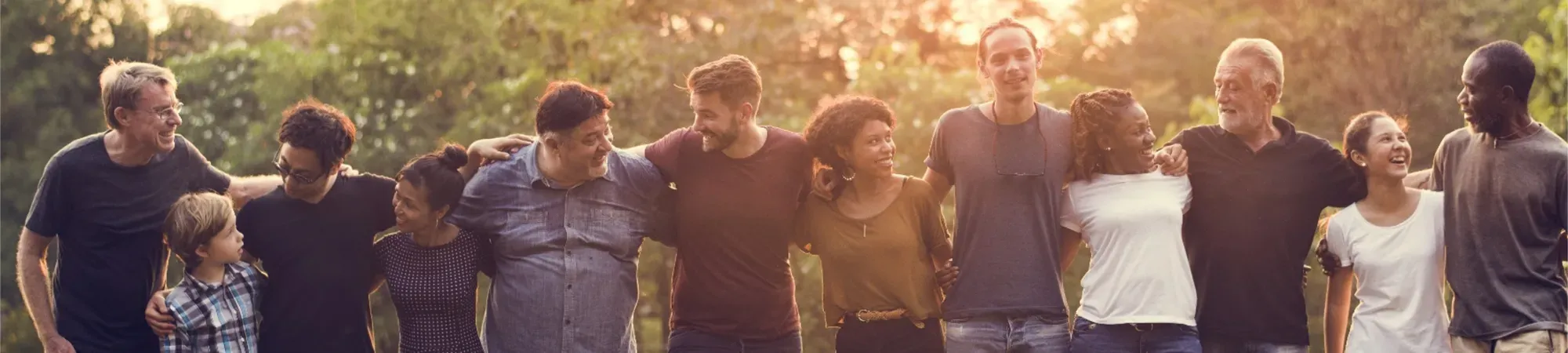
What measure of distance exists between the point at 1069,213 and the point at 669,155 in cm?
154

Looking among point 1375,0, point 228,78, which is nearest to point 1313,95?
point 1375,0

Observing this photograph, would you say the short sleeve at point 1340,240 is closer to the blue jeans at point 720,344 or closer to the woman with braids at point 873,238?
the woman with braids at point 873,238

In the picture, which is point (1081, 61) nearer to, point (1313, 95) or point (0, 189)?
point (1313, 95)

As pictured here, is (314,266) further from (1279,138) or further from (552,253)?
(1279,138)

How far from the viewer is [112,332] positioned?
606cm

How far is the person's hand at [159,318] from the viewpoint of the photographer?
5.66m

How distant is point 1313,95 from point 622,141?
11.0 m

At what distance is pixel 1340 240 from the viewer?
5.93 m

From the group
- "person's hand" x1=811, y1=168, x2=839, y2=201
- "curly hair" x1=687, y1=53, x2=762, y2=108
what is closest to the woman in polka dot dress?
"curly hair" x1=687, y1=53, x2=762, y2=108

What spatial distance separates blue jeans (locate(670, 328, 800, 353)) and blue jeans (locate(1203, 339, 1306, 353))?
5.16ft

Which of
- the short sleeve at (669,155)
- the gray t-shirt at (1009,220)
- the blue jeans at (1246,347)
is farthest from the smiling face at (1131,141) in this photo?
the short sleeve at (669,155)

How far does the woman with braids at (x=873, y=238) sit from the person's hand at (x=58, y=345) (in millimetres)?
2943

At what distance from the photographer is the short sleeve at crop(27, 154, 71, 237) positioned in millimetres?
6047

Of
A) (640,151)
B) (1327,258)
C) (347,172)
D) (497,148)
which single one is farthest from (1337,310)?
(347,172)
